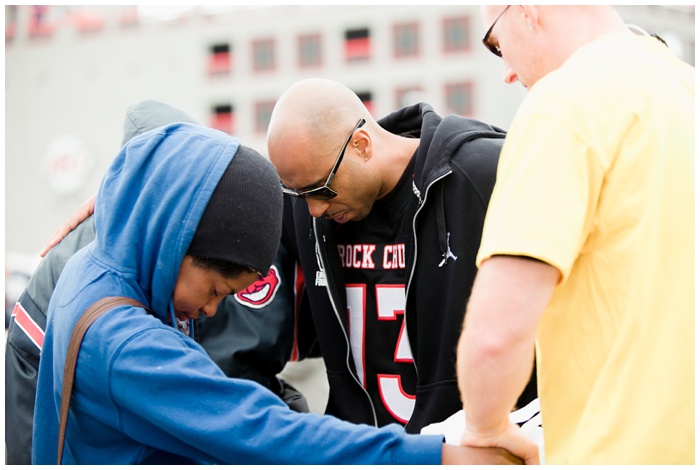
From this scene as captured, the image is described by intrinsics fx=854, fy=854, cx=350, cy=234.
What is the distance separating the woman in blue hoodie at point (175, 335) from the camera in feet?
7.61

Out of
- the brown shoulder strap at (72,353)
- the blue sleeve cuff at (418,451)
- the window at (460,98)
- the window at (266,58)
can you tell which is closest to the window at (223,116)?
the window at (266,58)

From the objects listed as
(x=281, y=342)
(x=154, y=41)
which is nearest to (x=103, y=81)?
(x=154, y=41)

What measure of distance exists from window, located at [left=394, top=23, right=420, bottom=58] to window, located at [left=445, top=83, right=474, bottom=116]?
9.03 feet

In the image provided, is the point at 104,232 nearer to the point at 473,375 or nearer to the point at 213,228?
the point at 213,228

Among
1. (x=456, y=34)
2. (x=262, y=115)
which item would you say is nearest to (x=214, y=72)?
(x=262, y=115)

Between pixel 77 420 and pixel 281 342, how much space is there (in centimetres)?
137

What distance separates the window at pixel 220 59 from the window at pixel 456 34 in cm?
1218

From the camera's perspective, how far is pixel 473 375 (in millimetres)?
1995

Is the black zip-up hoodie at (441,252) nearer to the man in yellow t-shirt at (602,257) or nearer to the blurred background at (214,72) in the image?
the man in yellow t-shirt at (602,257)

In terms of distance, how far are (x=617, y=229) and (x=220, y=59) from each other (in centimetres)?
4754

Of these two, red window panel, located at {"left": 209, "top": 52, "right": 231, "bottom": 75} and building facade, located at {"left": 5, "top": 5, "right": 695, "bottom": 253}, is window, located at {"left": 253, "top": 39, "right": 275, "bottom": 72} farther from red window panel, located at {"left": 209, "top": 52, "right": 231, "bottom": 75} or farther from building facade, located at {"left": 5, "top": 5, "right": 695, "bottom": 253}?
red window panel, located at {"left": 209, "top": 52, "right": 231, "bottom": 75}

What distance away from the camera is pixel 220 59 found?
157ft

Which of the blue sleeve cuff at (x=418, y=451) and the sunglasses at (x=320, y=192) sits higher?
the sunglasses at (x=320, y=192)

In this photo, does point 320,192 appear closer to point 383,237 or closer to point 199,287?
point 383,237
